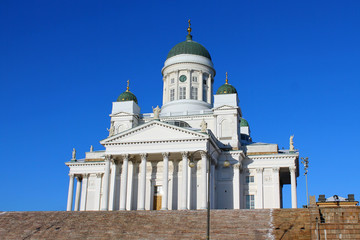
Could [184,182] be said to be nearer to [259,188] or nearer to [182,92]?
[259,188]

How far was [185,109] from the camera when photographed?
199 feet

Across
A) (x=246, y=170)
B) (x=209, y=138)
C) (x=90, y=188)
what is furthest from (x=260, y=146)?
(x=90, y=188)

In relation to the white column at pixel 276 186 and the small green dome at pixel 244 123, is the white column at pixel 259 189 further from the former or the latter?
the small green dome at pixel 244 123

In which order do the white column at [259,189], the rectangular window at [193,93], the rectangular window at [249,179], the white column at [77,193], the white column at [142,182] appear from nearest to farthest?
1. the white column at [142,182]
2. the white column at [259,189]
3. the rectangular window at [249,179]
4. the white column at [77,193]
5. the rectangular window at [193,93]

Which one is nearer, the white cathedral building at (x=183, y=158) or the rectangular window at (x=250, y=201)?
the white cathedral building at (x=183, y=158)

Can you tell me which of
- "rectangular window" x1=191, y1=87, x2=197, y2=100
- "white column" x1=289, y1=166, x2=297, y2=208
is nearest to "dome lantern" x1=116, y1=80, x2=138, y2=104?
"rectangular window" x1=191, y1=87, x2=197, y2=100

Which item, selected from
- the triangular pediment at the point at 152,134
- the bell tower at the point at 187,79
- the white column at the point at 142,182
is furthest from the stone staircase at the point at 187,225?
the bell tower at the point at 187,79

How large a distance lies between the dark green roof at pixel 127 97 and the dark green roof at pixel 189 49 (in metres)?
8.68

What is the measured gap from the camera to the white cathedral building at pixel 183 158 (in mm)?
48188

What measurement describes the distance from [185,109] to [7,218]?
26981 millimetres

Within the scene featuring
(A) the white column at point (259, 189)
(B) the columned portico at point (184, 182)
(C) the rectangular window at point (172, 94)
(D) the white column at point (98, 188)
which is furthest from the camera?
(C) the rectangular window at point (172, 94)

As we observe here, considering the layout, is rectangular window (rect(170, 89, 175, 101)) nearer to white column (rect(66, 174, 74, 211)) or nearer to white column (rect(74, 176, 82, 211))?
white column (rect(74, 176, 82, 211))

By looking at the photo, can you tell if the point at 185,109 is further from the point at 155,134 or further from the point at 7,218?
the point at 7,218

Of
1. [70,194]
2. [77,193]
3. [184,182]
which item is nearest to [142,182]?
[184,182]
